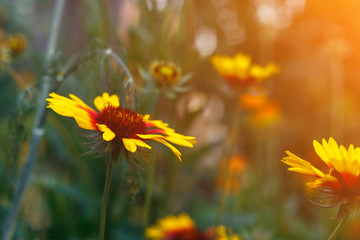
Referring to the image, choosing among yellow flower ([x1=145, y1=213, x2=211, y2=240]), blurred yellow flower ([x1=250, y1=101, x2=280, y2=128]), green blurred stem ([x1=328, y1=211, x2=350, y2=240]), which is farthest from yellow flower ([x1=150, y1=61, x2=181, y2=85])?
blurred yellow flower ([x1=250, y1=101, x2=280, y2=128])

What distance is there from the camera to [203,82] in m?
1.39

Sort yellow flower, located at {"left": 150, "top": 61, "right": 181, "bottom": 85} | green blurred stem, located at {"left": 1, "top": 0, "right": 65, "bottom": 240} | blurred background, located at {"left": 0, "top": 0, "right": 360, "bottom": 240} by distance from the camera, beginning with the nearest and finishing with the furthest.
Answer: green blurred stem, located at {"left": 1, "top": 0, "right": 65, "bottom": 240} < yellow flower, located at {"left": 150, "top": 61, "right": 181, "bottom": 85} < blurred background, located at {"left": 0, "top": 0, "right": 360, "bottom": 240}

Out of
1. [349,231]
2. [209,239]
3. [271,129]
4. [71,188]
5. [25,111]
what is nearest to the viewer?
[25,111]

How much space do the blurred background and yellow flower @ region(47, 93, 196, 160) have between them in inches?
1.0

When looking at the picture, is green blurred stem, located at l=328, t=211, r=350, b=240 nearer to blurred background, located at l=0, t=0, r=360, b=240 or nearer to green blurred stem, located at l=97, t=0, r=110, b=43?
blurred background, located at l=0, t=0, r=360, b=240

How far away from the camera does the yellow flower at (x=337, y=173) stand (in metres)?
0.36

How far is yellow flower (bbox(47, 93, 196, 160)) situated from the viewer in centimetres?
37

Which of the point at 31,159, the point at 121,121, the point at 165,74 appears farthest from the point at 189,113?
the point at 121,121

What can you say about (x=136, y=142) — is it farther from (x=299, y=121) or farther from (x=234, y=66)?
(x=299, y=121)

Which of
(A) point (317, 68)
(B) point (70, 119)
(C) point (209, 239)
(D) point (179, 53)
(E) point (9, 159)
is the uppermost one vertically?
(A) point (317, 68)

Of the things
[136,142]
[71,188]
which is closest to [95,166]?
[71,188]

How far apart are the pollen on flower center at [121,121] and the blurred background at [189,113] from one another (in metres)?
0.05

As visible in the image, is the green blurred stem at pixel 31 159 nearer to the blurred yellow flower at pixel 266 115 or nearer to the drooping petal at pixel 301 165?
the drooping petal at pixel 301 165

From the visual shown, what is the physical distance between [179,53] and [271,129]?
418 millimetres
